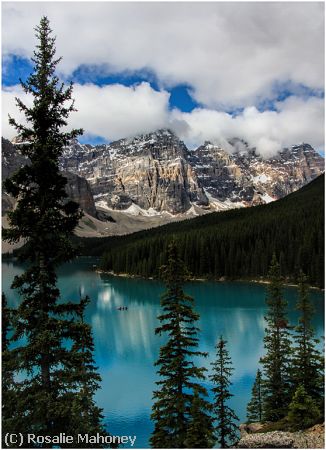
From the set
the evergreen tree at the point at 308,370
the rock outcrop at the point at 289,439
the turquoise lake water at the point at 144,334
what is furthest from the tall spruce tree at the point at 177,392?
the evergreen tree at the point at 308,370

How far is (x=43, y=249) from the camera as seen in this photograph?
1173 cm

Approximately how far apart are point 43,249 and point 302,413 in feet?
48.9

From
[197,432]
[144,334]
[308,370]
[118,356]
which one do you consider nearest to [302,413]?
[308,370]

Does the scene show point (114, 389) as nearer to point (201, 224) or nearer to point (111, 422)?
point (111, 422)

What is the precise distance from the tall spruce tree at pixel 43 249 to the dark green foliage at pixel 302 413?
11.4m

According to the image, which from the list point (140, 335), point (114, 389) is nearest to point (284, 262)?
point (140, 335)

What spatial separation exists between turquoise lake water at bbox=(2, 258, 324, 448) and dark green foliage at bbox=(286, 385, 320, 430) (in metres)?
8.56

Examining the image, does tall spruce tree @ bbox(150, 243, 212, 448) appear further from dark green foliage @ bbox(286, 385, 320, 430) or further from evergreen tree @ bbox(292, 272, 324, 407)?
evergreen tree @ bbox(292, 272, 324, 407)

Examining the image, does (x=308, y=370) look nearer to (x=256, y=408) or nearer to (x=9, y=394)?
(x=256, y=408)

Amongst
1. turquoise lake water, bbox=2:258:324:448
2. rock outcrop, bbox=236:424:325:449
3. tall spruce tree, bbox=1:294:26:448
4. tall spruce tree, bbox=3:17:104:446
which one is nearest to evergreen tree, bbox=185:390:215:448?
rock outcrop, bbox=236:424:325:449

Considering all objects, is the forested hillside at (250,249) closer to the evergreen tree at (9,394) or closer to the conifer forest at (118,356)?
the conifer forest at (118,356)

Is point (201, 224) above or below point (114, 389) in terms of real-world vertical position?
above

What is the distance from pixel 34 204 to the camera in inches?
464

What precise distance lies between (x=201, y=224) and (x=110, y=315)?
324 feet
